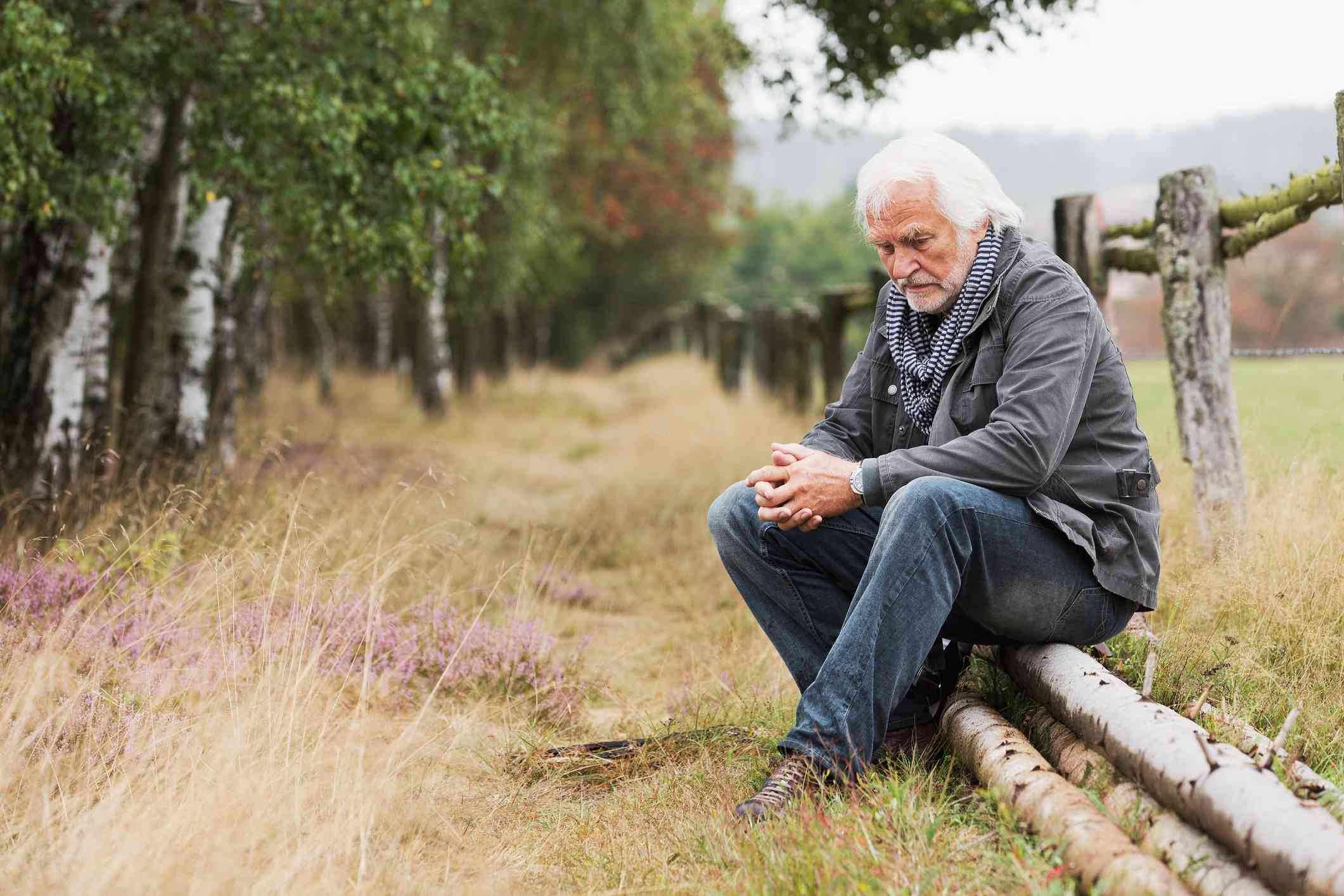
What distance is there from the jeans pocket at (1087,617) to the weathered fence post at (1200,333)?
1.62 meters

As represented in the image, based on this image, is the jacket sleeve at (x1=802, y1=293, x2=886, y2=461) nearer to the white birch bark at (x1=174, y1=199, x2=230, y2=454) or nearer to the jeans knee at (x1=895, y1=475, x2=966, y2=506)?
the jeans knee at (x1=895, y1=475, x2=966, y2=506)

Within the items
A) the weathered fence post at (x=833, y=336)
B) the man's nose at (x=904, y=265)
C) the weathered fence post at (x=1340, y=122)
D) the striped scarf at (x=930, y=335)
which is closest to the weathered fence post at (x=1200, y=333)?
the weathered fence post at (x=1340, y=122)

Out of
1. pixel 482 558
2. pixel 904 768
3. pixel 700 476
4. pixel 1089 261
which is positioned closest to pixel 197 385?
pixel 482 558

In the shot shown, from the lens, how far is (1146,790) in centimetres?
270

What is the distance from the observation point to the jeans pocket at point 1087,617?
3184 mm

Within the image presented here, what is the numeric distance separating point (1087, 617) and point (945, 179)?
125 centimetres

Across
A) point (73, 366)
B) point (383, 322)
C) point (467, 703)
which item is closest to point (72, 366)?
point (73, 366)

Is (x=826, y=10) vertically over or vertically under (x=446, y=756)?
over

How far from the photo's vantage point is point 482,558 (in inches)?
240

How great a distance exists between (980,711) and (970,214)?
138cm

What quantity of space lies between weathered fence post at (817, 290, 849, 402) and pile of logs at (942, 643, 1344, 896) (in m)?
7.28

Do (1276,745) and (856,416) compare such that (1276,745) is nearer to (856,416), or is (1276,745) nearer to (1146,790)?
(1146,790)

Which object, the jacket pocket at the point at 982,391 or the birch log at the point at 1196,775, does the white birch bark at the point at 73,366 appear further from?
the birch log at the point at 1196,775

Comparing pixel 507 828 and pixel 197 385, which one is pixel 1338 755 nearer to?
pixel 507 828
